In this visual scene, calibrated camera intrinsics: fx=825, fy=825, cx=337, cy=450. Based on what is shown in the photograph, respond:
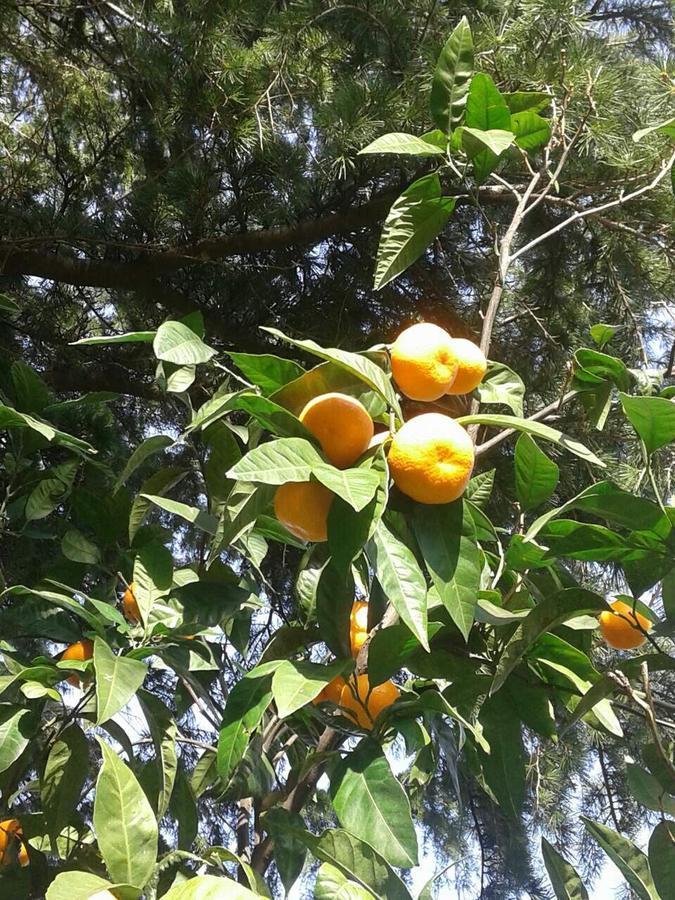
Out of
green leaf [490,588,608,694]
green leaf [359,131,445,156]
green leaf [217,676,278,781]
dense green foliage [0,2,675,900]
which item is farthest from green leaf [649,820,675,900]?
green leaf [359,131,445,156]

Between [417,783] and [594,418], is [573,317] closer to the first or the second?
[594,418]

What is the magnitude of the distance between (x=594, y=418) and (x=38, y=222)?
103 cm

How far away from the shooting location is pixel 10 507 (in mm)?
950

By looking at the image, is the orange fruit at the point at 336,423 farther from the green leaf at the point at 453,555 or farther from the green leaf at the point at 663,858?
the green leaf at the point at 663,858

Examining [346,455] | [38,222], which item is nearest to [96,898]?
[346,455]

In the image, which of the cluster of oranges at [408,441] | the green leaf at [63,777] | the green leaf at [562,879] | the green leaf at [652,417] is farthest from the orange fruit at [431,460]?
the green leaf at [63,777]

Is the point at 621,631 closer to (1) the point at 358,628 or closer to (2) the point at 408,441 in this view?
(1) the point at 358,628

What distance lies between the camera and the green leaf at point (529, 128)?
72 centimetres

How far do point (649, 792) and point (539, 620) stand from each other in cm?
24

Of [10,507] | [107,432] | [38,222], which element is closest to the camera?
[10,507]

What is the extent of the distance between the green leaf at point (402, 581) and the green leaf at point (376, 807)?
12 cm

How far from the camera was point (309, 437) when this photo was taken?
49 cm

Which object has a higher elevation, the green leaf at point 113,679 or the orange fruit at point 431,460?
the orange fruit at point 431,460

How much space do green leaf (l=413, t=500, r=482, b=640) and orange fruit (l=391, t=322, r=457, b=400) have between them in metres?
0.08
